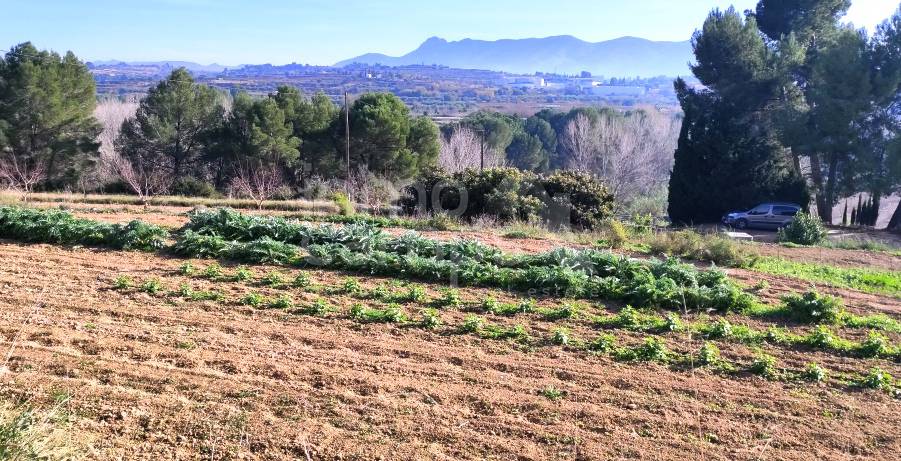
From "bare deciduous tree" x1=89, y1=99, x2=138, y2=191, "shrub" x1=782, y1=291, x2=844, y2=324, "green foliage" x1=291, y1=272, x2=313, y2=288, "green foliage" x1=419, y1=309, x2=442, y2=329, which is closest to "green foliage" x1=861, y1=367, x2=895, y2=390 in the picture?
"shrub" x1=782, y1=291, x2=844, y2=324

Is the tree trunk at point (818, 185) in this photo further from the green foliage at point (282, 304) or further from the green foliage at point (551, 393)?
the green foliage at point (551, 393)

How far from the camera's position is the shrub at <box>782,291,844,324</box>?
7984 millimetres

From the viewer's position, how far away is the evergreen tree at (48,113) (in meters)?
29.1

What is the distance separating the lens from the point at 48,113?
29672 mm

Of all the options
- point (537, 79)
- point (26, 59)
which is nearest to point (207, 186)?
point (26, 59)

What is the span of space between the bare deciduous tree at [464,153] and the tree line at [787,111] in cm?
1253

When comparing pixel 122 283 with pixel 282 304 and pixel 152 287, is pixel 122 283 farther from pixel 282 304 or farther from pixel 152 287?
pixel 282 304

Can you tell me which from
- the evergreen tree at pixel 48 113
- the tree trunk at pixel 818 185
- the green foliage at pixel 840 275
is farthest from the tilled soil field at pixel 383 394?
the evergreen tree at pixel 48 113

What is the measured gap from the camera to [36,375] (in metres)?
5.50

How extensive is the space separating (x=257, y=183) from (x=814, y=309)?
17077mm

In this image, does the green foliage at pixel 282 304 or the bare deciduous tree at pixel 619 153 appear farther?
the bare deciduous tree at pixel 619 153

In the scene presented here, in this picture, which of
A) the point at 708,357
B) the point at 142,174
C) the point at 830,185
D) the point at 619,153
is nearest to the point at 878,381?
the point at 708,357

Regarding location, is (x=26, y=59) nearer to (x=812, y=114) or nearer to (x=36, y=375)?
(x=36, y=375)

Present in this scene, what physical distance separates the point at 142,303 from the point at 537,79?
18747 cm
